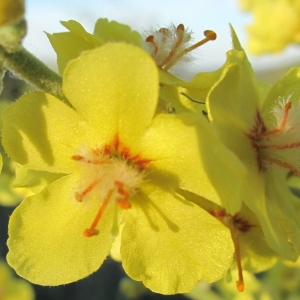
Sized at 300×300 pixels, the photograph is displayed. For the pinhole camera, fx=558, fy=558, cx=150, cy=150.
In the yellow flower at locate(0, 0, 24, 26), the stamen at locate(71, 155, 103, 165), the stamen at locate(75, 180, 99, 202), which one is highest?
the yellow flower at locate(0, 0, 24, 26)

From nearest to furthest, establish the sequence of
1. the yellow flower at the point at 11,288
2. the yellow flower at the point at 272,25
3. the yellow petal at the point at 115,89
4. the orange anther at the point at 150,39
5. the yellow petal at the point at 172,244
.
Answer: the yellow petal at the point at 115,89 → the yellow petal at the point at 172,244 → the orange anther at the point at 150,39 → the yellow flower at the point at 272,25 → the yellow flower at the point at 11,288

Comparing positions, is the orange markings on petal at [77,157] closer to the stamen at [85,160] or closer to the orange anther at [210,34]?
the stamen at [85,160]

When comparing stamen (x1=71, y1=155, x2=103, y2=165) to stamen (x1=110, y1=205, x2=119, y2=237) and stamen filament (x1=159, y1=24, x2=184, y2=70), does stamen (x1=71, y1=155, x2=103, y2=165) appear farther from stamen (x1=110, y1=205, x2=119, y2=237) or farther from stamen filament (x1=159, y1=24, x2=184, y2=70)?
stamen filament (x1=159, y1=24, x2=184, y2=70)

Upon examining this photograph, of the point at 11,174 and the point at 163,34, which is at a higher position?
the point at 163,34

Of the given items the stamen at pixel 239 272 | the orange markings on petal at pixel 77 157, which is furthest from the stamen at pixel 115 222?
the stamen at pixel 239 272

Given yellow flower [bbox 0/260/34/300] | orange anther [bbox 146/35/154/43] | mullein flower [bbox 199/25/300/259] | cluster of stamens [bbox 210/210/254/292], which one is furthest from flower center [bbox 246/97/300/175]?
yellow flower [bbox 0/260/34/300]

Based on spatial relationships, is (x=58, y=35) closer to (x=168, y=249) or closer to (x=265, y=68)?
(x=168, y=249)

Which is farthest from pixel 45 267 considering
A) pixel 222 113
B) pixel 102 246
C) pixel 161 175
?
pixel 222 113

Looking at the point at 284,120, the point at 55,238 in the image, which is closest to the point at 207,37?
the point at 284,120
